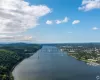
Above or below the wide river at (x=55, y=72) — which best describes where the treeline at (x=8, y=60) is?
above

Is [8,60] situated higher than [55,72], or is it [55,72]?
[8,60]

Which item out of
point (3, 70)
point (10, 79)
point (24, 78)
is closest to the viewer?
point (10, 79)

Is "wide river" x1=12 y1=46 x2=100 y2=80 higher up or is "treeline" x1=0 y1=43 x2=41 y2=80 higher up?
"treeline" x1=0 y1=43 x2=41 y2=80

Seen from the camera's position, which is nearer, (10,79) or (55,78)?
(10,79)

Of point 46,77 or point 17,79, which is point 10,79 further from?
point 46,77

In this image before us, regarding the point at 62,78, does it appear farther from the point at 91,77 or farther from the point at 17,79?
the point at 17,79

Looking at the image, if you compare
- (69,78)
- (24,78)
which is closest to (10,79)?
(24,78)

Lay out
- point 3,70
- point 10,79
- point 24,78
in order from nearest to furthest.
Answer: point 10,79 < point 24,78 < point 3,70

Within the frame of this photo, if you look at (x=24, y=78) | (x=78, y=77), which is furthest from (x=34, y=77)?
(x=78, y=77)

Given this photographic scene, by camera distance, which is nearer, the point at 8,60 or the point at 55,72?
the point at 55,72
